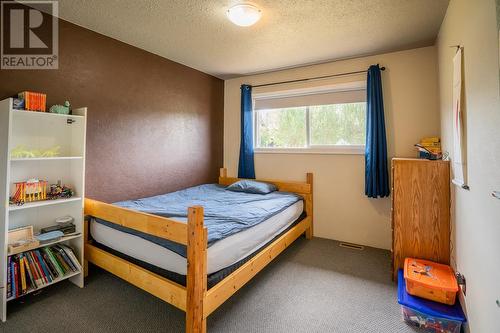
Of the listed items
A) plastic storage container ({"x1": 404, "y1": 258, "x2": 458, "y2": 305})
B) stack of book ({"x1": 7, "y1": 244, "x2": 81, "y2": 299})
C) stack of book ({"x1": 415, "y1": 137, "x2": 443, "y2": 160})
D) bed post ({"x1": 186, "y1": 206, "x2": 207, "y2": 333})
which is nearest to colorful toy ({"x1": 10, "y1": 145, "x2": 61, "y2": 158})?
stack of book ({"x1": 7, "y1": 244, "x2": 81, "y2": 299})

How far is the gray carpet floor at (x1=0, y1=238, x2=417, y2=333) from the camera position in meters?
1.71

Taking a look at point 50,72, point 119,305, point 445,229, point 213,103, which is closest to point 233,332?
point 119,305

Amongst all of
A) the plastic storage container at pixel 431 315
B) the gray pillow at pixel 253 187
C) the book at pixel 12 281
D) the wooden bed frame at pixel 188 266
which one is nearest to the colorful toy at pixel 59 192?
the wooden bed frame at pixel 188 266

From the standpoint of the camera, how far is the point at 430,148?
2.59 meters

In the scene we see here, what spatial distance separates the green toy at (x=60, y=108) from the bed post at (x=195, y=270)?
60.4 inches

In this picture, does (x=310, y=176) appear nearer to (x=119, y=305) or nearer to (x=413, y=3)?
(x=413, y=3)

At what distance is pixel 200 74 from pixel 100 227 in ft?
8.30

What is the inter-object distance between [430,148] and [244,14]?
225 centimetres

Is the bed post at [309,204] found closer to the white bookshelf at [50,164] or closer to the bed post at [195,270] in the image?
the bed post at [195,270]

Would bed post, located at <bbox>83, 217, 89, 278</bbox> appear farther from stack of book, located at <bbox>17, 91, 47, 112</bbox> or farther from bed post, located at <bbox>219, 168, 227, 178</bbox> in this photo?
bed post, located at <bbox>219, 168, 227, 178</bbox>

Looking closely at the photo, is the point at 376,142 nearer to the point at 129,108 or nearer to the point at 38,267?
the point at 129,108

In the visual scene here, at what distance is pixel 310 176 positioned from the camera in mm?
3389

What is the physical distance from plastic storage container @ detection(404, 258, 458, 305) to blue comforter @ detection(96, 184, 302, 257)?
1.20 metres

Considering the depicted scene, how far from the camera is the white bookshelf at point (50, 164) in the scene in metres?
1.98
